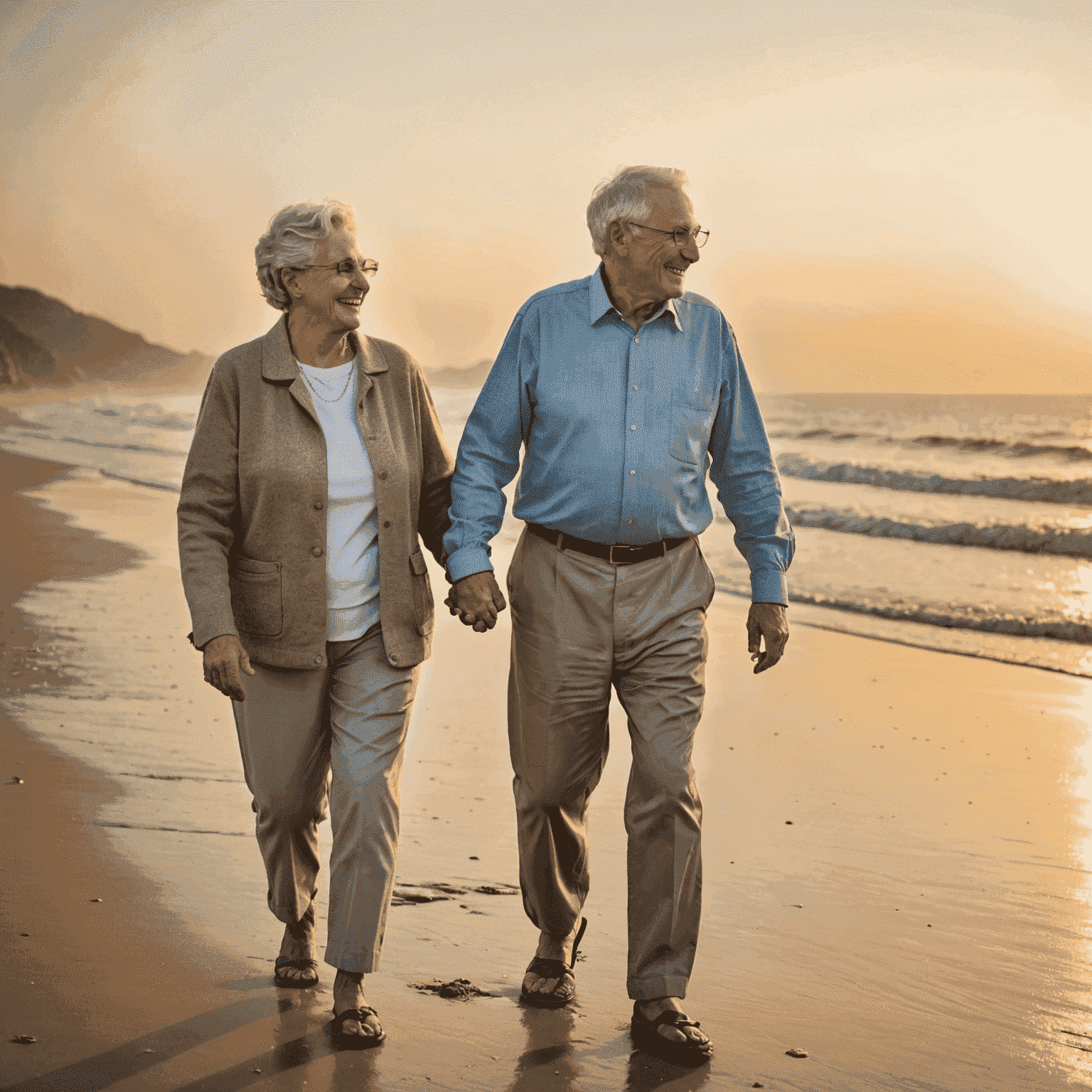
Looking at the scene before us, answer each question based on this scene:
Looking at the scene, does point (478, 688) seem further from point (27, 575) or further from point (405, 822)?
point (27, 575)

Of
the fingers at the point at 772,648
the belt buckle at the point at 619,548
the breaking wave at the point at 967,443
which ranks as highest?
the breaking wave at the point at 967,443

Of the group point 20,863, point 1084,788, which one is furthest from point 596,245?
point 1084,788

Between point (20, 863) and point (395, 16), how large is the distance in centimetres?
1142

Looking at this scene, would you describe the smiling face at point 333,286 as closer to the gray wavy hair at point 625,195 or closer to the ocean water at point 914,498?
the gray wavy hair at point 625,195

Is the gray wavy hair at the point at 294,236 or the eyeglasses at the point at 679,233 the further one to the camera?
the eyeglasses at the point at 679,233

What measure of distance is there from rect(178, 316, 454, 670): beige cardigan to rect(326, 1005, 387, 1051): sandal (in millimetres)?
630

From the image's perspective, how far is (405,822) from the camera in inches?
151

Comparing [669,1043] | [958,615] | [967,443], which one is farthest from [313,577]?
[967,443]

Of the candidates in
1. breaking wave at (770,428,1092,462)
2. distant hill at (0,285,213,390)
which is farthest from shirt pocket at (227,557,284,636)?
breaking wave at (770,428,1092,462)

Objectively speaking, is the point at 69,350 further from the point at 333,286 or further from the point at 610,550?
the point at 610,550

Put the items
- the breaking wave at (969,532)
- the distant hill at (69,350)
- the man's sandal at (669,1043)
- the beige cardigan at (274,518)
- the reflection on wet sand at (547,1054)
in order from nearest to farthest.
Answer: the reflection on wet sand at (547,1054), the man's sandal at (669,1043), the beige cardigan at (274,518), the breaking wave at (969,532), the distant hill at (69,350)

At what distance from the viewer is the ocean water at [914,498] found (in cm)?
929

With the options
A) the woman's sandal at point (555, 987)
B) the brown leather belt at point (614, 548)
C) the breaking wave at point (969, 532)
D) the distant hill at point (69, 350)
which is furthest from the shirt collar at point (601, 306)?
the distant hill at point (69, 350)

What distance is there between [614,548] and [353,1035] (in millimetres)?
1029
